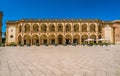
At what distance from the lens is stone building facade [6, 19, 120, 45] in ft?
180

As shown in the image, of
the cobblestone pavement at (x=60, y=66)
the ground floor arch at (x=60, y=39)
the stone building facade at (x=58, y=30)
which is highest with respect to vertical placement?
the stone building facade at (x=58, y=30)

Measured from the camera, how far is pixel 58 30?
55.9 meters

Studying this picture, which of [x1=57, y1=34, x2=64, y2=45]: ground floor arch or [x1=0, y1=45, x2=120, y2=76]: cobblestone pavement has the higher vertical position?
[x1=57, y1=34, x2=64, y2=45]: ground floor arch

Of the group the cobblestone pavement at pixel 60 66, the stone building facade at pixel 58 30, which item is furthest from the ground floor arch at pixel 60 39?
the cobblestone pavement at pixel 60 66

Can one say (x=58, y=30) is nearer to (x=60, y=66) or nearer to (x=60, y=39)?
(x=60, y=39)

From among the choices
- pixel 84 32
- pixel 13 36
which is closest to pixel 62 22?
pixel 84 32

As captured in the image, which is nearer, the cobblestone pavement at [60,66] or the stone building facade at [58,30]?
the cobblestone pavement at [60,66]

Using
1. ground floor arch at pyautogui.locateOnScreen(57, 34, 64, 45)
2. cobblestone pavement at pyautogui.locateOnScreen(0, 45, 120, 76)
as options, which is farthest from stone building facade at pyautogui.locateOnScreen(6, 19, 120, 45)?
cobblestone pavement at pyautogui.locateOnScreen(0, 45, 120, 76)

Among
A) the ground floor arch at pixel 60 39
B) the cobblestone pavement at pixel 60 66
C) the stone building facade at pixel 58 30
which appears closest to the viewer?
the cobblestone pavement at pixel 60 66

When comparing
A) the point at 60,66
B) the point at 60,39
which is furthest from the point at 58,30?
the point at 60,66

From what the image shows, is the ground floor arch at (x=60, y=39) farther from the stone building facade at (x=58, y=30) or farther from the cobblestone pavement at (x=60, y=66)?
the cobblestone pavement at (x=60, y=66)

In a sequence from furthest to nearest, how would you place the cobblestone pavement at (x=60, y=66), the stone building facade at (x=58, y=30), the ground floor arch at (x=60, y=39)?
the ground floor arch at (x=60, y=39) → the stone building facade at (x=58, y=30) → the cobblestone pavement at (x=60, y=66)

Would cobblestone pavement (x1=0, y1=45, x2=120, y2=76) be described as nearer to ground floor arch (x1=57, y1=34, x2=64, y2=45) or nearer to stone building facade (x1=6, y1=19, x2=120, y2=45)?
stone building facade (x1=6, y1=19, x2=120, y2=45)

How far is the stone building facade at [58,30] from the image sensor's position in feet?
180
